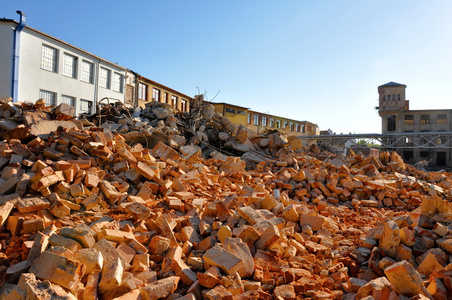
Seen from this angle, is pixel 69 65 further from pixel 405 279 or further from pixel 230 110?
→ pixel 405 279

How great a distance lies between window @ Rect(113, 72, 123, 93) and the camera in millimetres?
23105

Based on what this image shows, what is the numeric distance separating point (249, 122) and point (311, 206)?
32.0 m

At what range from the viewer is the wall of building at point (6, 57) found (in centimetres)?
1611

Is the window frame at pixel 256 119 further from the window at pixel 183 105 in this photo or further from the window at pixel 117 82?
the window at pixel 117 82

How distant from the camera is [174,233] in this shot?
12.4 ft

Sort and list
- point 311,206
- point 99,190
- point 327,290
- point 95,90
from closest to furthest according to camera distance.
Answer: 1. point 327,290
2. point 99,190
3. point 311,206
4. point 95,90

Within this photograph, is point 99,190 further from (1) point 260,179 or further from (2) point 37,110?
(1) point 260,179

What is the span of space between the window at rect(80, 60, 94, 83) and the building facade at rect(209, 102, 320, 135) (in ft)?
45.1

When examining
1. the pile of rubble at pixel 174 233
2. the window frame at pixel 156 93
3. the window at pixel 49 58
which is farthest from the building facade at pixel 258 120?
the pile of rubble at pixel 174 233

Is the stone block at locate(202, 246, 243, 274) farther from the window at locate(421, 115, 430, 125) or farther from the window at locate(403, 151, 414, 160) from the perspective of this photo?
the window at locate(421, 115, 430, 125)

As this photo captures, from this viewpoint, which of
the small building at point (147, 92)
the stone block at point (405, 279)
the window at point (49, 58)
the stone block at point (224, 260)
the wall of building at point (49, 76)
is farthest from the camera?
the small building at point (147, 92)

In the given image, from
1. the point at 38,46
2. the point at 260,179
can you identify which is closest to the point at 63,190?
the point at 260,179

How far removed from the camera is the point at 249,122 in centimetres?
3800

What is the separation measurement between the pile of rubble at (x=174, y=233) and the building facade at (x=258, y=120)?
2287cm
